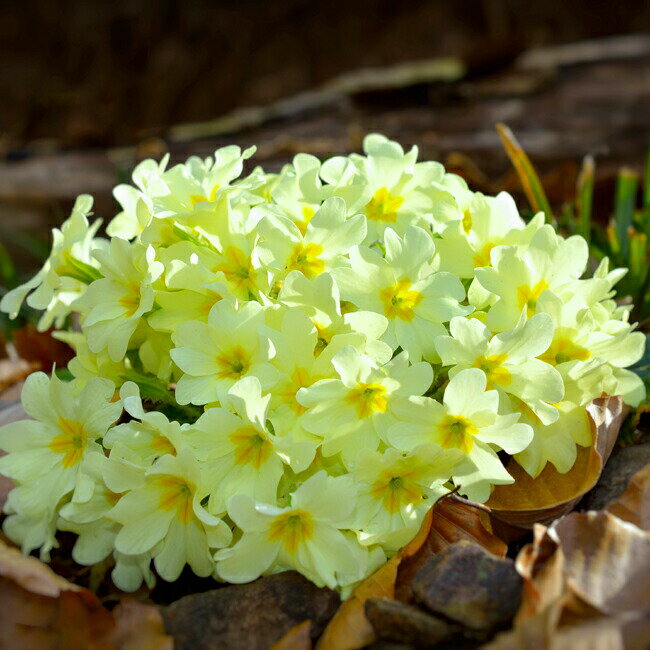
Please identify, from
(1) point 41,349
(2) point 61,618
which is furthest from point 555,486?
(1) point 41,349

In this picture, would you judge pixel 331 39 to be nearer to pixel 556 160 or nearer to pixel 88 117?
pixel 88 117

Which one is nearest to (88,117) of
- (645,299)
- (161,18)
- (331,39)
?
(161,18)

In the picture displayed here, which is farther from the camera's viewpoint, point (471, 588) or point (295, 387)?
point (295, 387)

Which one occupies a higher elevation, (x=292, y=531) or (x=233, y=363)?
(x=233, y=363)

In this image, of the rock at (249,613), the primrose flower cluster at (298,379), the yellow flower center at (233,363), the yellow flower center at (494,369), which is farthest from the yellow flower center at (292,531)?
the yellow flower center at (494,369)

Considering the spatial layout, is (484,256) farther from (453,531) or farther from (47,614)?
(47,614)
